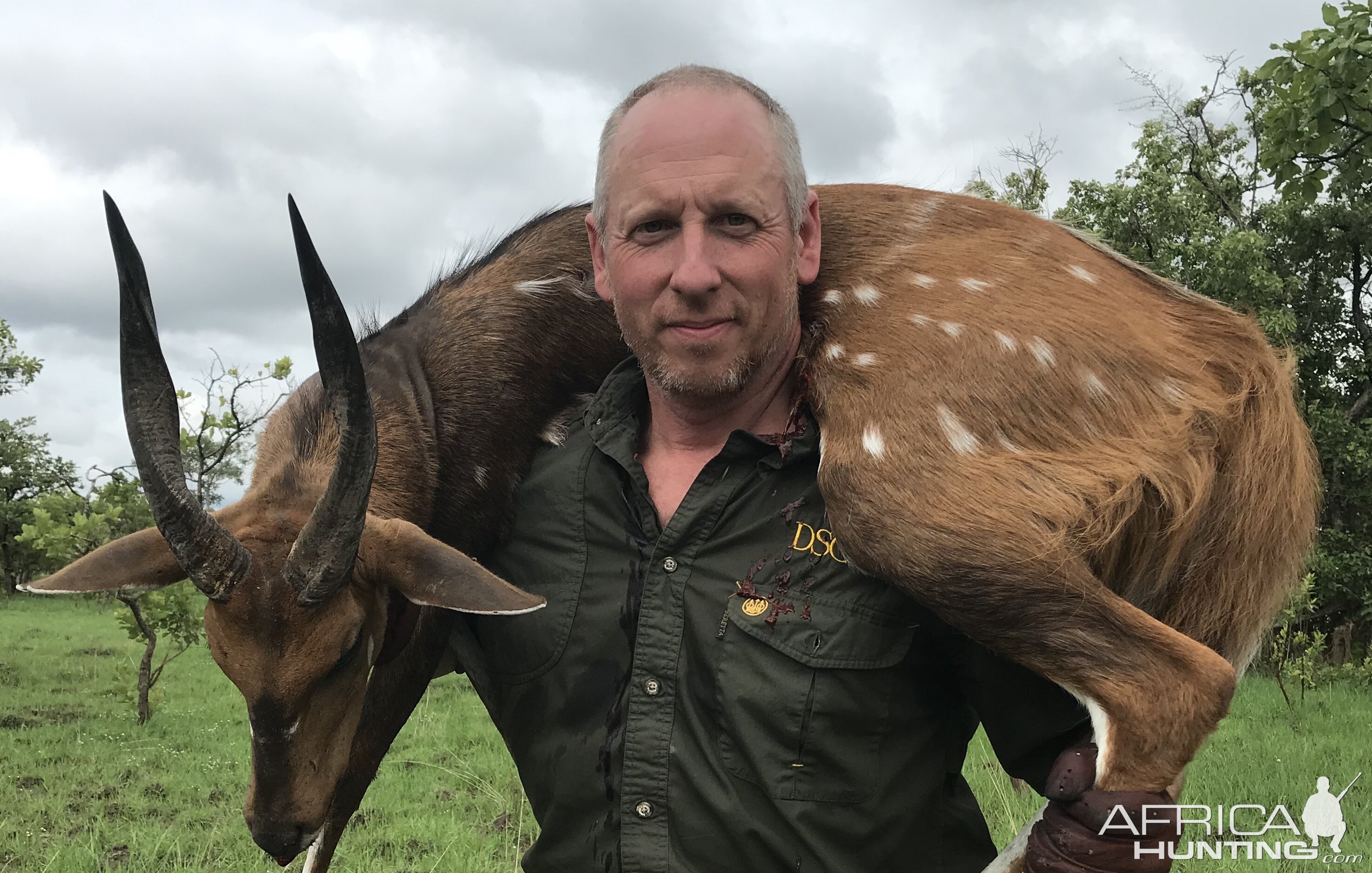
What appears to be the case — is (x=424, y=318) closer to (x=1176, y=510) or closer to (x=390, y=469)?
(x=390, y=469)

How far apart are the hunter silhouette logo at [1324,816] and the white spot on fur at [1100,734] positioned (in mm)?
4754

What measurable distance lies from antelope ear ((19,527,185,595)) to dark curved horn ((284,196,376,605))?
1.35 feet

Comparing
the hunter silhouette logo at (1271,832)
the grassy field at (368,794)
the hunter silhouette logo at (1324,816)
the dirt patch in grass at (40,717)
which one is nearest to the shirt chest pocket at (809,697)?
the hunter silhouette logo at (1271,832)

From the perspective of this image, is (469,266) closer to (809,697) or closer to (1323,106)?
(809,697)

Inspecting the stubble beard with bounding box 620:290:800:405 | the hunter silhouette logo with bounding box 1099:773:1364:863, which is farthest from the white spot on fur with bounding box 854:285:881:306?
the hunter silhouette logo with bounding box 1099:773:1364:863

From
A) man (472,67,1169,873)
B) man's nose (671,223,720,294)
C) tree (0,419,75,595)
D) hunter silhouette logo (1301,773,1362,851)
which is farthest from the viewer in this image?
tree (0,419,75,595)

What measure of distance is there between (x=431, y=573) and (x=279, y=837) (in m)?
0.78

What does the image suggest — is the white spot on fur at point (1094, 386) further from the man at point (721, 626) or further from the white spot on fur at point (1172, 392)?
the man at point (721, 626)

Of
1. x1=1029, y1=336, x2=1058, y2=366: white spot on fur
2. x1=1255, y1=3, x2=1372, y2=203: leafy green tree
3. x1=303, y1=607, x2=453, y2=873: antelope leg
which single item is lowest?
x1=303, y1=607, x2=453, y2=873: antelope leg

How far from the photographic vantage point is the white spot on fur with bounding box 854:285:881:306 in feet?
9.31

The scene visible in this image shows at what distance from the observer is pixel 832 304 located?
289 centimetres

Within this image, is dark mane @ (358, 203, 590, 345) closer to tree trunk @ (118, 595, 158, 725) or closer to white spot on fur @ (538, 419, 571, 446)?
white spot on fur @ (538, 419, 571, 446)

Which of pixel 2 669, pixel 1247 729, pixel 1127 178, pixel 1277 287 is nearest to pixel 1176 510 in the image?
pixel 1247 729

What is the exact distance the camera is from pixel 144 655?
10.5 metres
